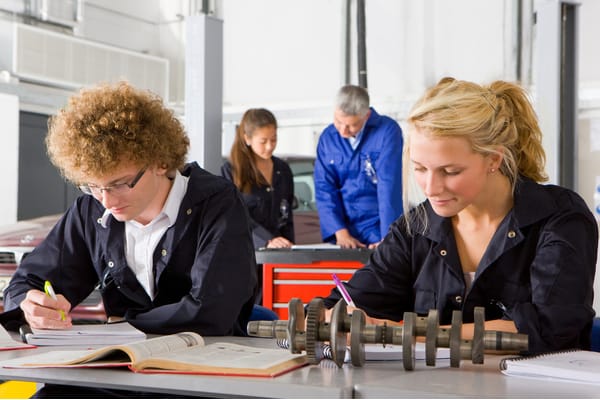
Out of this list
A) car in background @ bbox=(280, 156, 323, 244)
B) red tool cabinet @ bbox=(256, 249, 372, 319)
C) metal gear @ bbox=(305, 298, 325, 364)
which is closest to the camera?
metal gear @ bbox=(305, 298, 325, 364)

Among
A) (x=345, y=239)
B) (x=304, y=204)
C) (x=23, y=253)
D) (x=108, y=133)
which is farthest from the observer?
(x=304, y=204)

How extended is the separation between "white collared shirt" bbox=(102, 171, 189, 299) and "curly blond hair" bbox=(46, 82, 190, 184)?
10 cm

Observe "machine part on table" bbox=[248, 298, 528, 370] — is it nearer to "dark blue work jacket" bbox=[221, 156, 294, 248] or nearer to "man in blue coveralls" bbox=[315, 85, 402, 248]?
"man in blue coveralls" bbox=[315, 85, 402, 248]

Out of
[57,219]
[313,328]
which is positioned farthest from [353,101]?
[313,328]

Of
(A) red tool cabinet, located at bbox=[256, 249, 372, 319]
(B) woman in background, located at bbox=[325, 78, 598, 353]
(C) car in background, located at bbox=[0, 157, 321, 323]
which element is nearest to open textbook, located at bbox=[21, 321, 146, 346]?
(B) woman in background, located at bbox=[325, 78, 598, 353]

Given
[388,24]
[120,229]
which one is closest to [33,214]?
[388,24]

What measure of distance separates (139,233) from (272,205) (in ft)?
8.00

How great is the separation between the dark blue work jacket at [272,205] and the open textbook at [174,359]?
9.75 ft

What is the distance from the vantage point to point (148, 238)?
7.67 feet

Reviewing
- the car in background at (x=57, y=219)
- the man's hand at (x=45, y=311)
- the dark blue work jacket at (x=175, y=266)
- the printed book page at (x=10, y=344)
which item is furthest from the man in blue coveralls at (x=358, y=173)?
the printed book page at (x=10, y=344)

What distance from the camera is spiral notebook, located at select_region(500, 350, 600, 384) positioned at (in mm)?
1382

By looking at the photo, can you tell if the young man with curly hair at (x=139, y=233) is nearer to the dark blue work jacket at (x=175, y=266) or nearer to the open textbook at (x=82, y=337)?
the dark blue work jacket at (x=175, y=266)

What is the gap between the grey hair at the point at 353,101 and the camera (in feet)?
14.1

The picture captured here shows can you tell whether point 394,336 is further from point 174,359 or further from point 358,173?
point 358,173
